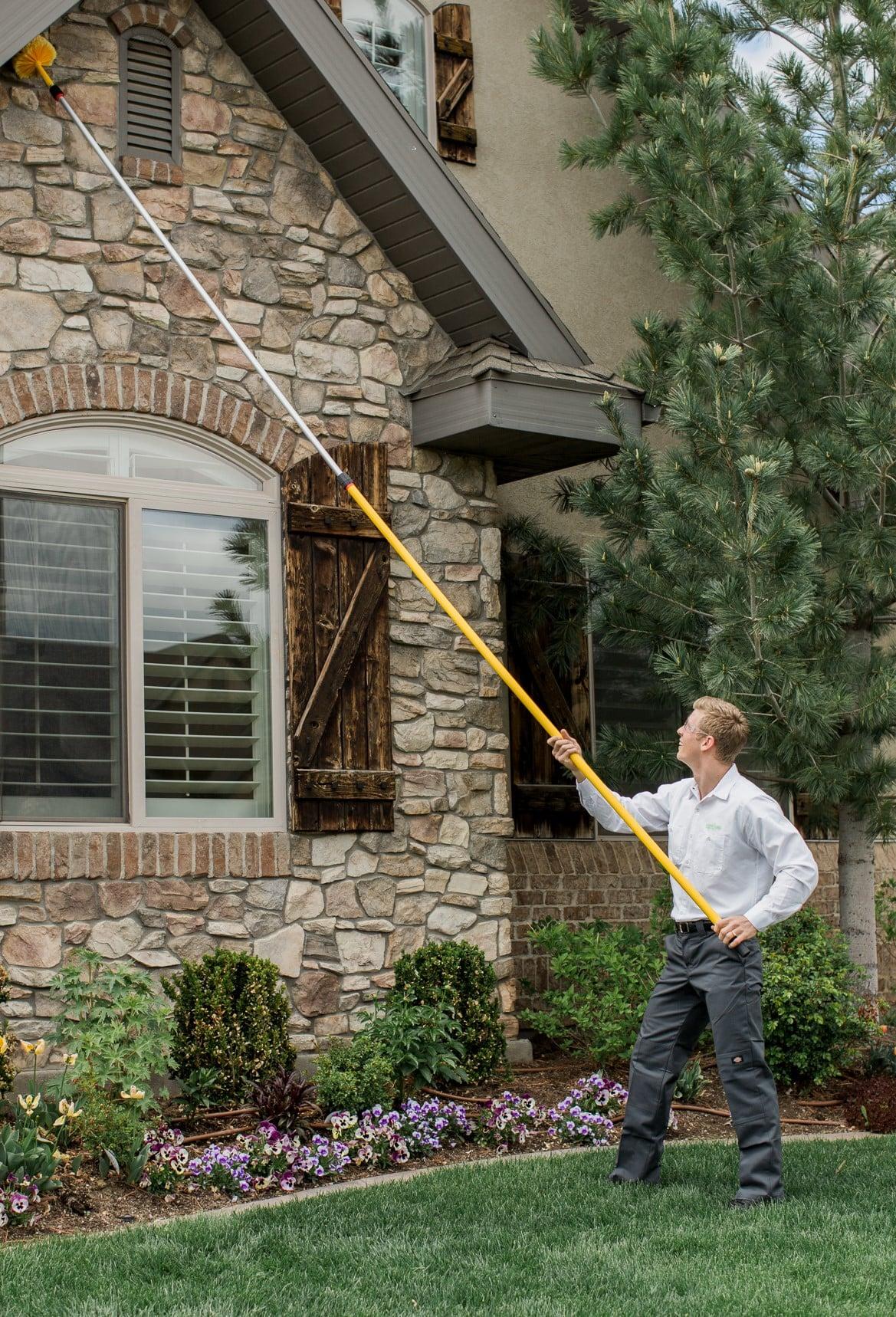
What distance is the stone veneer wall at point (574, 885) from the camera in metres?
9.55

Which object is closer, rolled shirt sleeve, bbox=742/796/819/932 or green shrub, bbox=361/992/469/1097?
rolled shirt sleeve, bbox=742/796/819/932

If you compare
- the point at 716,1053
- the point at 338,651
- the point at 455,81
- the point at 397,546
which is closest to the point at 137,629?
the point at 338,651

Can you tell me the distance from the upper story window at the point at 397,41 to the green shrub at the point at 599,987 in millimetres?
5462

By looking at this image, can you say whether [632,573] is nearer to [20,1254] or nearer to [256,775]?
[256,775]

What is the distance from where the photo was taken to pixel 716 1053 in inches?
212

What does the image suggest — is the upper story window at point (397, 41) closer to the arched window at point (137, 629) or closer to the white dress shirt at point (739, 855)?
the arched window at point (137, 629)

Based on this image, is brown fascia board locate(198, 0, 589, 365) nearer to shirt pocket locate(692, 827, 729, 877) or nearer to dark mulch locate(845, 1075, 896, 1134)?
shirt pocket locate(692, 827, 729, 877)

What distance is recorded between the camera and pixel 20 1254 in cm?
470

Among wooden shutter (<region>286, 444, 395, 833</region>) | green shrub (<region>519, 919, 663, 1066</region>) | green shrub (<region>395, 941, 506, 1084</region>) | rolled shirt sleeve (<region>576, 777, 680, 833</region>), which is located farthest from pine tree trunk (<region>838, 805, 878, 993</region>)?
rolled shirt sleeve (<region>576, 777, 680, 833</region>)

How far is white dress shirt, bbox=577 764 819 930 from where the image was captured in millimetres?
5141

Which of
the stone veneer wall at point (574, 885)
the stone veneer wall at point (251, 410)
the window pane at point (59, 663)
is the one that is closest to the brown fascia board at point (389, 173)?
the stone veneer wall at point (251, 410)

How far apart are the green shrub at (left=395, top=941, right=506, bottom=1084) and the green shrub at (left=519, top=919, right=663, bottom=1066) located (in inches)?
22.9

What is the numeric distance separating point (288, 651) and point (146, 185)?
2506 millimetres

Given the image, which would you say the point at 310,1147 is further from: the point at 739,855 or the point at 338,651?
the point at 338,651
